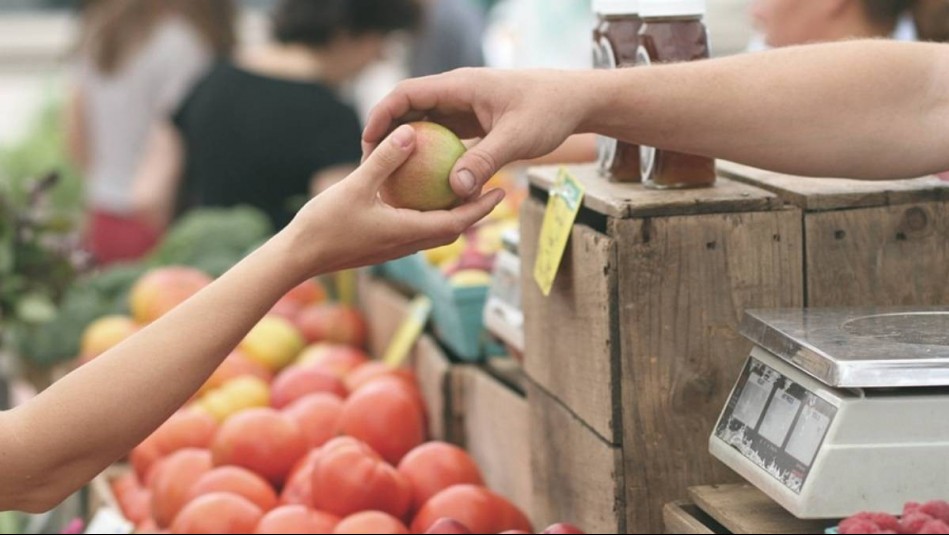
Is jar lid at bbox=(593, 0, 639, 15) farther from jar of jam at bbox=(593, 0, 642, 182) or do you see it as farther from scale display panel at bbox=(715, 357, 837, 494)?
scale display panel at bbox=(715, 357, 837, 494)

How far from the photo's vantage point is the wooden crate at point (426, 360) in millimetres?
2744

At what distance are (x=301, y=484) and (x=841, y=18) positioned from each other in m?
1.50

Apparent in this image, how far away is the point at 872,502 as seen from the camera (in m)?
1.41

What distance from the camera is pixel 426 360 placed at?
2.92 meters

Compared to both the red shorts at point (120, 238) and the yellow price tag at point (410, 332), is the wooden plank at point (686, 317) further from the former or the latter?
the red shorts at point (120, 238)

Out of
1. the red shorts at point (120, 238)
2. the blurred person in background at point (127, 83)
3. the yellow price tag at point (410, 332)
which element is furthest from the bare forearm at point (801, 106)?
the red shorts at point (120, 238)

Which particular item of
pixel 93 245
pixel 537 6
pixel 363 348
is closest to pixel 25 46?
pixel 93 245

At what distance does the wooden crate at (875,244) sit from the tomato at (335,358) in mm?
1525

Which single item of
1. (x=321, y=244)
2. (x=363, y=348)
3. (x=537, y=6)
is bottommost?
(x=363, y=348)

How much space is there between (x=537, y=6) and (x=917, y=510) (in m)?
4.02

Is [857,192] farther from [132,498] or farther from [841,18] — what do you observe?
[132,498]

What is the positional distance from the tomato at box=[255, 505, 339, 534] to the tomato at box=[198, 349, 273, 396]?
1.02 m

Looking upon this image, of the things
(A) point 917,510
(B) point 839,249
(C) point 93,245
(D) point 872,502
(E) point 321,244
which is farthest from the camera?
(C) point 93,245

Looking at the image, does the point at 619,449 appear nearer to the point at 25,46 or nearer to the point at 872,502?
→ the point at 872,502
